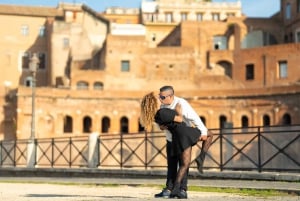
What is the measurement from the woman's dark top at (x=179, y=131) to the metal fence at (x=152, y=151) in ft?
23.9

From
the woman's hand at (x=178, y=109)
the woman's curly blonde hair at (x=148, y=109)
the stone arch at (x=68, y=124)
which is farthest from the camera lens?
the stone arch at (x=68, y=124)

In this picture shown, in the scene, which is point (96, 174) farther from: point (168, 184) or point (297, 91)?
point (297, 91)

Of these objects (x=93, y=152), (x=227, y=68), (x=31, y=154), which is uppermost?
(x=227, y=68)

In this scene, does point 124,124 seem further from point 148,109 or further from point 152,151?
point 148,109

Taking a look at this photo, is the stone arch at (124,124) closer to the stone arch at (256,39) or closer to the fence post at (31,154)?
the stone arch at (256,39)

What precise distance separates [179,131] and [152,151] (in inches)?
495

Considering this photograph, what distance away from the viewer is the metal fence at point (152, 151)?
17922 millimetres

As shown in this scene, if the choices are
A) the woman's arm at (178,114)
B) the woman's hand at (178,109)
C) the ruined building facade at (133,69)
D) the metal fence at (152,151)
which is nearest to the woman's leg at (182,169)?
the woman's arm at (178,114)

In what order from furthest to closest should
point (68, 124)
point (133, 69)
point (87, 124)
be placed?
1. point (133, 69)
2. point (87, 124)
3. point (68, 124)

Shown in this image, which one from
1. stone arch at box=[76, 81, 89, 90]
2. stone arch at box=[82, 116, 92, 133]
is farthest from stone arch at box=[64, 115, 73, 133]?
stone arch at box=[76, 81, 89, 90]

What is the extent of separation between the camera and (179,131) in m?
10.7

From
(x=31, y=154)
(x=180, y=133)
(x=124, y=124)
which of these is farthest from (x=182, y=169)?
(x=124, y=124)

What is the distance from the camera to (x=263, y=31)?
7088 centimetres

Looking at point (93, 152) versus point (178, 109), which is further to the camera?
point (93, 152)
